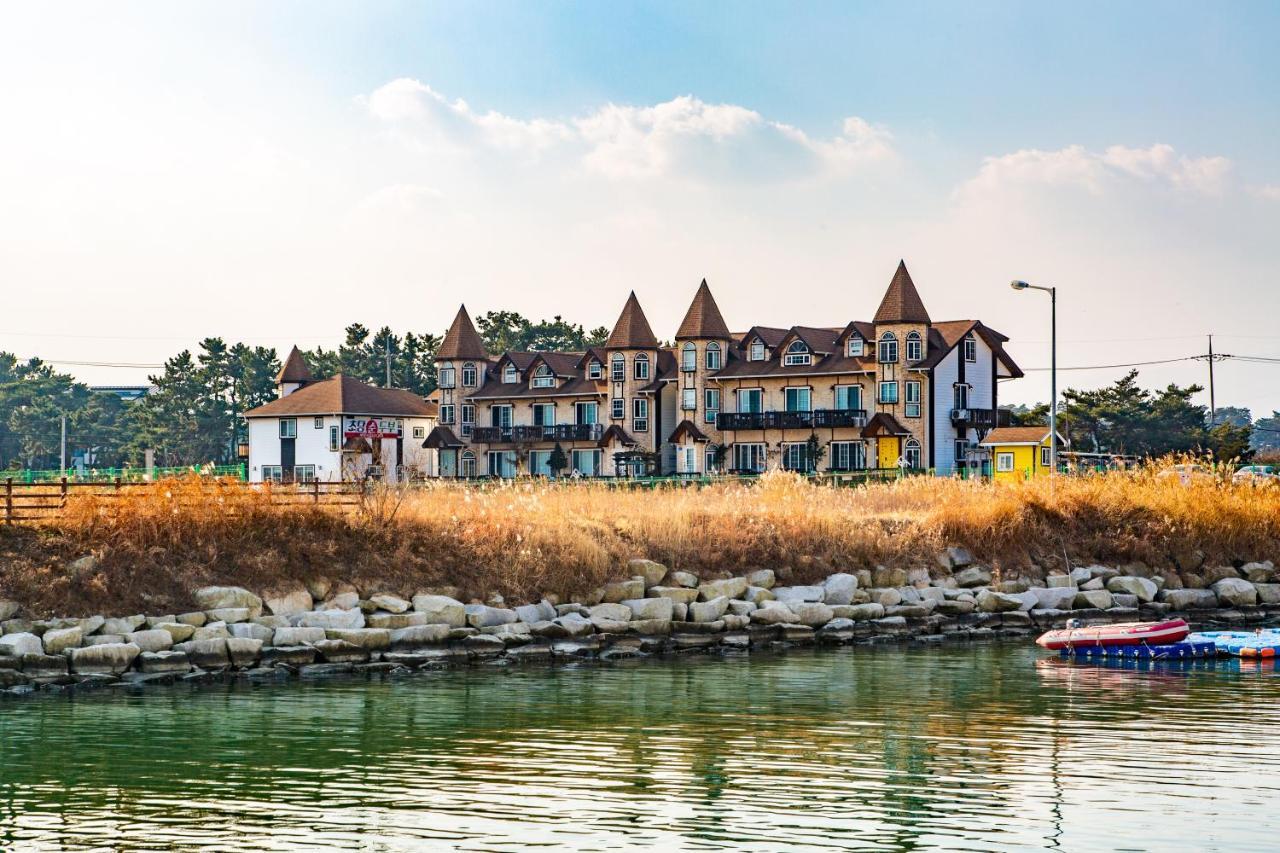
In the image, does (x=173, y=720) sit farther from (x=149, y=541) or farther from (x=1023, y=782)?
(x=1023, y=782)

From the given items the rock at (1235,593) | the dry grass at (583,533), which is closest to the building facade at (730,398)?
the dry grass at (583,533)

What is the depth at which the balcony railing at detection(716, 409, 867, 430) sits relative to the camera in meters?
72.3

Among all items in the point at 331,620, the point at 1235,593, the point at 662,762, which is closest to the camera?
the point at 662,762

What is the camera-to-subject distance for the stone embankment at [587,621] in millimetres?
23203

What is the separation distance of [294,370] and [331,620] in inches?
2875

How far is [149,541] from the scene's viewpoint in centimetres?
2608

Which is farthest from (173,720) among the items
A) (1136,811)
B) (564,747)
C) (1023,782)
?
(1136,811)

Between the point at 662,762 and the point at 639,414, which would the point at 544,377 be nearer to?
the point at 639,414

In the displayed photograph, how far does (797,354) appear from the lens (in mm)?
75250

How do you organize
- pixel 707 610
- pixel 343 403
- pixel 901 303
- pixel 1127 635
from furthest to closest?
pixel 343 403, pixel 901 303, pixel 707 610, pixel 1127 635

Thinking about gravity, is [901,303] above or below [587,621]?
above

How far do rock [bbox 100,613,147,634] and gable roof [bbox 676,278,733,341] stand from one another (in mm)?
54230

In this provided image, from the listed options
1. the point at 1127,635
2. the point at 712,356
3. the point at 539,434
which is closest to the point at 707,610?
the point at 1127,635

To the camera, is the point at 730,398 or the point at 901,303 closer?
the point at 901,303
